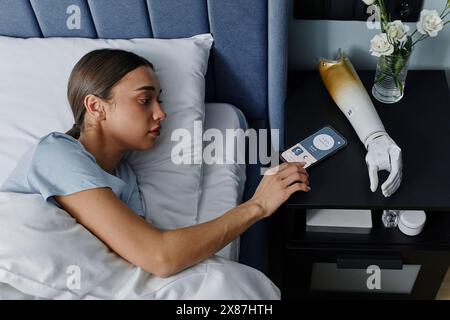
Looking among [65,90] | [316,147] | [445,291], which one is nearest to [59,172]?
[65,90]

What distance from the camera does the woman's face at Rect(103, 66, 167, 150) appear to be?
1.12m

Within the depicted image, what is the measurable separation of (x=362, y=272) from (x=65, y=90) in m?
0.89

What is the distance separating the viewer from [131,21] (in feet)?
4.18

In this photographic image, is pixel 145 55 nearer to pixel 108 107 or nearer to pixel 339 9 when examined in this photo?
pixel 108 107

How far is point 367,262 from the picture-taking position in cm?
122

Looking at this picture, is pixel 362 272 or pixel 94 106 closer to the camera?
pixel 94 106

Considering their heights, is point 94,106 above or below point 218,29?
below

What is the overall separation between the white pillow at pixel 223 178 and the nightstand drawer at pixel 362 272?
0.63 ft

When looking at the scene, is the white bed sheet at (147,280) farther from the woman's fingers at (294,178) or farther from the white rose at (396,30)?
the white rose at (396,30)

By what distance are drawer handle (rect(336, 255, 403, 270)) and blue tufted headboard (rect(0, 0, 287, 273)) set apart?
7.9 inches

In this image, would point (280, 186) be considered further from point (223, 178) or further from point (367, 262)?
point (367, 262)

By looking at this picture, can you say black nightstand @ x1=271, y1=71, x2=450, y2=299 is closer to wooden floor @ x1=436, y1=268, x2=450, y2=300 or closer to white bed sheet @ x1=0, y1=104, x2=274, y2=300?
wooden floor @ x1=436, y1=268, x2=450, y2=300
